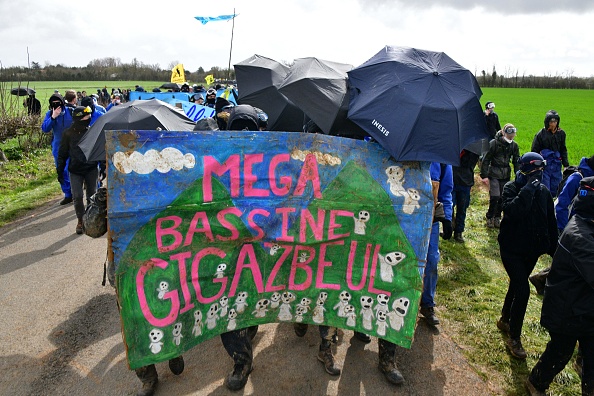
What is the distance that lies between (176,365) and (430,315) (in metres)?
2.63

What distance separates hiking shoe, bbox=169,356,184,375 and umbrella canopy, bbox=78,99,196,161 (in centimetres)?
197

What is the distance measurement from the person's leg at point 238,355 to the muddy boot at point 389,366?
3.82 feet

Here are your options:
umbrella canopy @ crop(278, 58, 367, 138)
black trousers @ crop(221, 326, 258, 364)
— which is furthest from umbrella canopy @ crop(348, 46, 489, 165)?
black trousers @ crop(221, 326, 258, 364)

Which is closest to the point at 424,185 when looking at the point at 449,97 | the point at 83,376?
the point at 449,97

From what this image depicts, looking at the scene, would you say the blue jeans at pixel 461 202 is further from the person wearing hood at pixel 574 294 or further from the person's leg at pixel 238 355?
the person's leg at pixel 238 355

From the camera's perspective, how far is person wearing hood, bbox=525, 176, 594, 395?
2969 millimetres

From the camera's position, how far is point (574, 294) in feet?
10.1

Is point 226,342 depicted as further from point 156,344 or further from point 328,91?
point 328,91

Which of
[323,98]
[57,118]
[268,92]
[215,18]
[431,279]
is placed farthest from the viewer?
[215,18]

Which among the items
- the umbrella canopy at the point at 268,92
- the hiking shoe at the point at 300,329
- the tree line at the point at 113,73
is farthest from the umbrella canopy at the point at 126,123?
the tree line at the point at 113,73

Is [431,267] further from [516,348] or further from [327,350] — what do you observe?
[327,350]

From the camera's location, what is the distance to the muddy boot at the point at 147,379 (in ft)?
10.9

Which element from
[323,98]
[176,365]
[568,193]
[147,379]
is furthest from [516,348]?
[147,379]

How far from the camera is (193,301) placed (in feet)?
10.5
